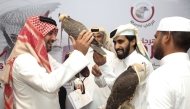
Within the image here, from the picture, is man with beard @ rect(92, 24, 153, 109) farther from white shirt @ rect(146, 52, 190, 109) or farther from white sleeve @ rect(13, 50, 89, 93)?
white shirt @ rect(146, 52, 190, 109)

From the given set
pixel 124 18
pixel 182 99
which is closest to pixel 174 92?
pixel 182 99

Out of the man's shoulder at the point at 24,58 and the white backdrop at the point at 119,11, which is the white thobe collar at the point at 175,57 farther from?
the white backdrop at the point at 119,11

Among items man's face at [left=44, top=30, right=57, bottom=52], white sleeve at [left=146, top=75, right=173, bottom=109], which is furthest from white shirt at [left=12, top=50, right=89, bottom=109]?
white sleeve at [left=146, top=75, right=173, bottom=109]

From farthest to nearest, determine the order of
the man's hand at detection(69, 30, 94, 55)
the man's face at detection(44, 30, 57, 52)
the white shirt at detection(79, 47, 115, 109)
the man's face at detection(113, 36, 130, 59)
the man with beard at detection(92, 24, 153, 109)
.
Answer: the white shirt at detection(79, 47, 115, 109), the man's face at detection(113, 36, 130, 59), the man with beard at detection(92, 24, 153, 109), the man's face at detection(44, 30, 57, 52), the man's hand at detection(69, 30, 94, 55)

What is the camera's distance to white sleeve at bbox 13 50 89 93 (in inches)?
77.3

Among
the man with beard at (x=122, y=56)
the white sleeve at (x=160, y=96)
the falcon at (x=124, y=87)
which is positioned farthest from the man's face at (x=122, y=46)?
the white sleeve at (x=160, y=96)

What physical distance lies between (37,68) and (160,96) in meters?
0.97

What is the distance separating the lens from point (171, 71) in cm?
156

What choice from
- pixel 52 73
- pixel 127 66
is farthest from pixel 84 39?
pixel 127 66

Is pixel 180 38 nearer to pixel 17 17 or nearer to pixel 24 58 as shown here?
pixel 24 58

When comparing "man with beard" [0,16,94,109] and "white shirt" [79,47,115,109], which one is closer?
"man with beard" [0,16,94,109]

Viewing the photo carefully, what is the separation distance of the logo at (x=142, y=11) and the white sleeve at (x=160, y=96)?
2.32 meters

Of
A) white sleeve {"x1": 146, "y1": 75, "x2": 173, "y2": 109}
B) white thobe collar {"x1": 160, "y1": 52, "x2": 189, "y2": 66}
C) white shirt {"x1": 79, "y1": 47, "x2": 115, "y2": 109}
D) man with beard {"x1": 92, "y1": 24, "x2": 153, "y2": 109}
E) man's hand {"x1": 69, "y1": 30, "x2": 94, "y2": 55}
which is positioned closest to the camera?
white sleeve {"x1": 146, "y1": 75, "x2": 173, "y2": 109}

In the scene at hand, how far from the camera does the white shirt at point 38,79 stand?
1969 mm
